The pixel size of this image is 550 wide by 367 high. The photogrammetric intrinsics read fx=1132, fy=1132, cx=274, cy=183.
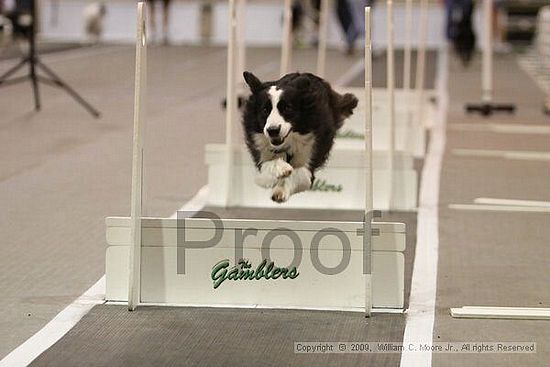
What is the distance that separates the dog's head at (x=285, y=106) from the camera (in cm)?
452

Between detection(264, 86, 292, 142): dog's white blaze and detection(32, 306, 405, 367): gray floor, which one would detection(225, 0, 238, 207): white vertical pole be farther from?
detection(32, 306, 405, 367): gray floor

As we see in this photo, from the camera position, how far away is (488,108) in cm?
1210

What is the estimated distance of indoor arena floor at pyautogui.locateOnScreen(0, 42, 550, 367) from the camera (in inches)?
165

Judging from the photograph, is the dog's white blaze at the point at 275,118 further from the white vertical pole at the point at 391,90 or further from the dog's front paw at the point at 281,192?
the white vertical pole at the point at 391,90

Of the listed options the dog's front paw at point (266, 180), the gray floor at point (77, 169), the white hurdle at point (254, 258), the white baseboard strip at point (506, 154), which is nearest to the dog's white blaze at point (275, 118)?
the dog's front paw at point (266, 180)

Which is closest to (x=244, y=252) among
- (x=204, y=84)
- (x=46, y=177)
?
(x=46, y=177)

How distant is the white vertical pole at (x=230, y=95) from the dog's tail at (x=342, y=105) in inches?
41.1

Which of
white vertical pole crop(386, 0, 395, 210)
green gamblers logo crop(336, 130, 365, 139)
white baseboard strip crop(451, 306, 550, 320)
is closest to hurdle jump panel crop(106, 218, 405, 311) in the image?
white baseboard strip crop(451, 306, 550, 320)

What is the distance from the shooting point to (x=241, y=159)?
6.90 m

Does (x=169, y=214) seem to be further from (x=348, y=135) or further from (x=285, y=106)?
(x=285, y=106)

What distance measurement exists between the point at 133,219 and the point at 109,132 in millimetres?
5819

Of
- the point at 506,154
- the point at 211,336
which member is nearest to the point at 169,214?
the point at 211,336

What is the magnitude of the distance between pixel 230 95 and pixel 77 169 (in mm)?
2128

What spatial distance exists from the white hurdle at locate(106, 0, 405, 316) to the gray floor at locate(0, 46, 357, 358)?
0.36m
